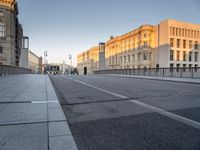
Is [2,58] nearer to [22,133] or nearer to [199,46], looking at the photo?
[22,133]

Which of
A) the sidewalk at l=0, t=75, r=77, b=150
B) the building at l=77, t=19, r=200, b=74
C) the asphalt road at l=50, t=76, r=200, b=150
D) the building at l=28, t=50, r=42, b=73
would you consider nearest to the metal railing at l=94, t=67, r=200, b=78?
the asphalt road at l=50, t=76, r=200, b=150

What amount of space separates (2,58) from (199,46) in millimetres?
60296

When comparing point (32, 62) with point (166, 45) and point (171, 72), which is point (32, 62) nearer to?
point (166, 45)

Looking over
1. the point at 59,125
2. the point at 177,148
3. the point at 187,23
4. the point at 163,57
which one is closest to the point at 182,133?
the point at 177,148

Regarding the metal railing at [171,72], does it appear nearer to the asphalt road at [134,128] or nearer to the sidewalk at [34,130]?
the asphalt road at [134,128]

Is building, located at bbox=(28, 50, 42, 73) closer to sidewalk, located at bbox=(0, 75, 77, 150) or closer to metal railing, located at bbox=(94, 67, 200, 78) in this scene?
metal railing, located at bbox=(94, 67, 200, 78)

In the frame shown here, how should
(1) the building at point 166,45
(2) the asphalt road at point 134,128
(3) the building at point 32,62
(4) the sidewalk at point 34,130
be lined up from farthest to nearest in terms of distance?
(3) the building at point 32,62 < (1) the building at point 166,45 < (2) the asphalt road at point 134,128 < (4) the sidewalk at point 34,130

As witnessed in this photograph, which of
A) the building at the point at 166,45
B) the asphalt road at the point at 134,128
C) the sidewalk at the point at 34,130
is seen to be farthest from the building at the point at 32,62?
the asphalt road at the point at 134,128

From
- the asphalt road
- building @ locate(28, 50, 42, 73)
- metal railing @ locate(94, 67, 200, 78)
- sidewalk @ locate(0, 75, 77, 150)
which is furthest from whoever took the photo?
building @ locate(28, 50, 42, 73)

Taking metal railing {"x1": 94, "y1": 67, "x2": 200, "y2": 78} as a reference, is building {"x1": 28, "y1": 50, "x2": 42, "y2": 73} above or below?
above

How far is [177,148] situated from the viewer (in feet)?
8.80

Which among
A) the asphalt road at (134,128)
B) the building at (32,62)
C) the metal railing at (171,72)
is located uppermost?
the building at (32,62)

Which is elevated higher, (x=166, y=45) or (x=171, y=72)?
(x=166, y=45)

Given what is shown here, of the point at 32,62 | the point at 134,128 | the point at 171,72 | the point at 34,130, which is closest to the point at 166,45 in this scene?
the point at 171,72
